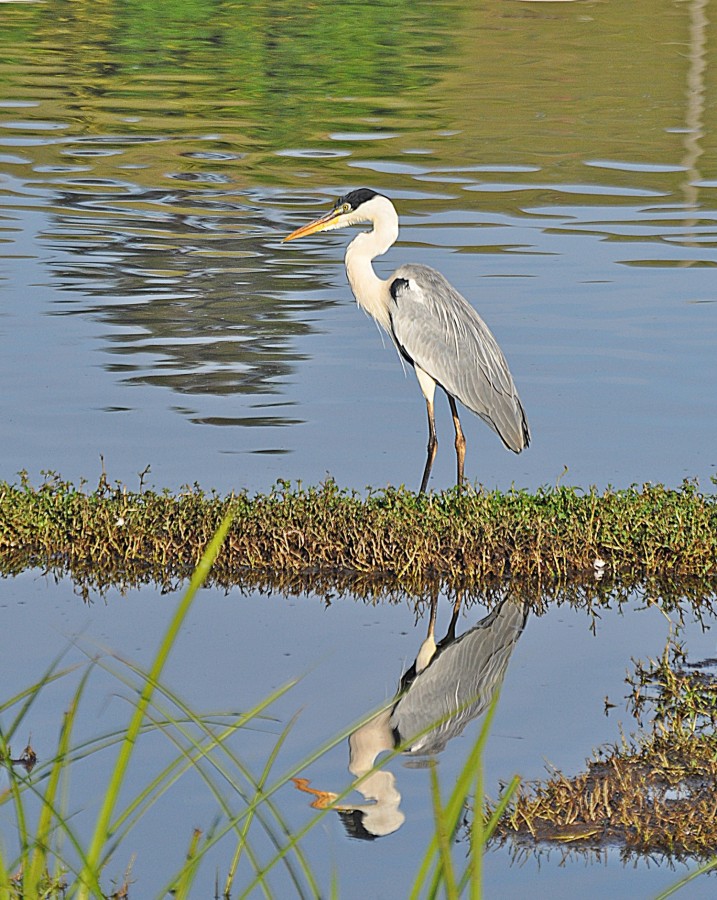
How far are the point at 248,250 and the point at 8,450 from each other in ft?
20.5

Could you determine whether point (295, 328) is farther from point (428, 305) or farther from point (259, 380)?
point (428, 305)

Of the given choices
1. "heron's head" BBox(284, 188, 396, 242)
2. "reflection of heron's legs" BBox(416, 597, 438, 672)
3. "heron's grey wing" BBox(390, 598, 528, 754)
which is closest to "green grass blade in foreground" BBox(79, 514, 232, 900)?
"heron's grey wing" BBox(390, 598, 528, 754)

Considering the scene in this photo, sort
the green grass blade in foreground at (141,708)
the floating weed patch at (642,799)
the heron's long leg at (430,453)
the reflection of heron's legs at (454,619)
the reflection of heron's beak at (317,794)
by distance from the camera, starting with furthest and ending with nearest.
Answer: the heron's long leg at (430,453)
the reflection of heron's legs at (454,619)
the reflection of heron's beak at (317,794)
the floating weed patch at (642,799)
the green grass blade in foreground at (141,708)

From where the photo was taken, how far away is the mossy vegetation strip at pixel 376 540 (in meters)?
6.56

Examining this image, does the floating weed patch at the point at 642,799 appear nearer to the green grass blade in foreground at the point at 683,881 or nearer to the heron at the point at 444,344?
the green grass blade in foreground at the point at 683,881

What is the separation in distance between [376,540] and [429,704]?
1.34 meters

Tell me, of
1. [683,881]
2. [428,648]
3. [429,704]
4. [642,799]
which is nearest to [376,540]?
[428,648]

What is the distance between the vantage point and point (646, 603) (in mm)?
6340

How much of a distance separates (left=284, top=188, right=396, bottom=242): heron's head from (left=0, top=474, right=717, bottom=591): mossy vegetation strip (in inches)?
81.3

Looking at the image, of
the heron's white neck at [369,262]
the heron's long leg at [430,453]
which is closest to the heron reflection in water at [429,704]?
the heron's long leg at [430,453]

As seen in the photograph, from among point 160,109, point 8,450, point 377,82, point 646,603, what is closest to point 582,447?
point 646,603

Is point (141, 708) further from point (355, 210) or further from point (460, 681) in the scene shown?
point (355, 210)

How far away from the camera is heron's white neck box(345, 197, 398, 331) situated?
26.9ft

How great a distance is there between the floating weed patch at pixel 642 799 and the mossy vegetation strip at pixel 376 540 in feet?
4.99
